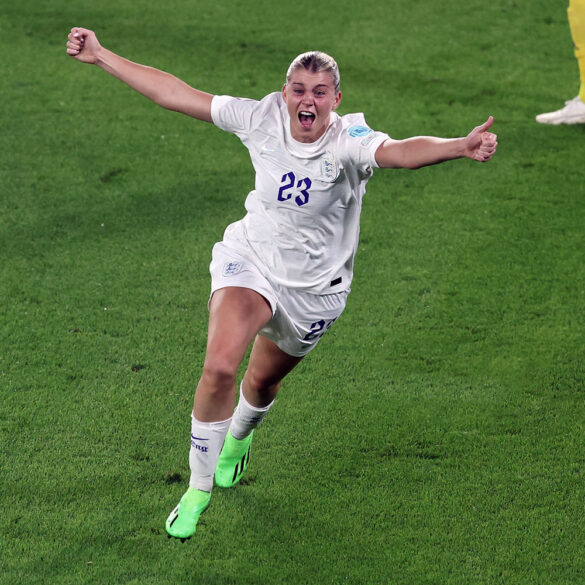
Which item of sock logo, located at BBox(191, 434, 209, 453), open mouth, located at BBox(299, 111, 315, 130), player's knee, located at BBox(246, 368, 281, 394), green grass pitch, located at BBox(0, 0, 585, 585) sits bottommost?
green grass pitch, located at BBox(0, 0, 585, 585)

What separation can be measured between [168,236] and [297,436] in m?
2.05

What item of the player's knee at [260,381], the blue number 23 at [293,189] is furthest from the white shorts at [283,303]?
the blue number 23 at [293,189]

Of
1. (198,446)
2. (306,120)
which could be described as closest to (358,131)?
(306,120)

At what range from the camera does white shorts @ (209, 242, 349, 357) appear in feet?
12.2

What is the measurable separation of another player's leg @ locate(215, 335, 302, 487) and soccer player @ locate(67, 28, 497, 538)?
0.01 m

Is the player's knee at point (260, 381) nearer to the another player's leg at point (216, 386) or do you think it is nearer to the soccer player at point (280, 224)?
the soccer player at point (280, 224)

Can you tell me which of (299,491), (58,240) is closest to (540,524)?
(299,491)

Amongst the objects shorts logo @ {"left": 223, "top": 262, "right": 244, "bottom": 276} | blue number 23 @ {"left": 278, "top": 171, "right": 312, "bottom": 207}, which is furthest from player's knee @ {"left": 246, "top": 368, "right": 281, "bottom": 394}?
blue number 23 @ {"left": 278, "top": 171, "right": 312, "bottom": 207}

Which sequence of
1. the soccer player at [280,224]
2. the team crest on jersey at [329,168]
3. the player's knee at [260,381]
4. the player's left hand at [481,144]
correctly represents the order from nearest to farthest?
the player's left hand at [481,144], the soccer player at [280,224], the team crest on jersey at [329,168], the player's knee at [260,381]

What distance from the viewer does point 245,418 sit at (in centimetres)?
424

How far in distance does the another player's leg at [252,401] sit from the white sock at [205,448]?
44cm

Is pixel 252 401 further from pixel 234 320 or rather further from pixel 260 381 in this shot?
pixel 234 320

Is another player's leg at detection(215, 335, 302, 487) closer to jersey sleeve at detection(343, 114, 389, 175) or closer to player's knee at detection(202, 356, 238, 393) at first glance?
player's knee at detection(202, 356, 238, 393)

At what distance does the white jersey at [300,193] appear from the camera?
12.1ft
